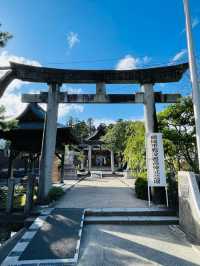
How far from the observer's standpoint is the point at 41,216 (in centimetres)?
590

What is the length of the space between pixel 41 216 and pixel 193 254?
155 inches

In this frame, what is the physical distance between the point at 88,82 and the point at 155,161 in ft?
13.4

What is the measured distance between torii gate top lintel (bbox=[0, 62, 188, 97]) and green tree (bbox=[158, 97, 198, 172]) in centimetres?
121

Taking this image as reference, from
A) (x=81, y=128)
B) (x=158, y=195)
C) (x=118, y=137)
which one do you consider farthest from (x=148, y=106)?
(x=81, y=128)

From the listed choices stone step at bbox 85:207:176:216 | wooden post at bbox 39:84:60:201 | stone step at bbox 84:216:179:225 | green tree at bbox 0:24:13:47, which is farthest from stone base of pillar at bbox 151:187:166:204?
green tree at bbox 0:24:13:47

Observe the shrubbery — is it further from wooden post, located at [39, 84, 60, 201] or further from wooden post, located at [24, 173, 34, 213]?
wooden post, located at [24, 173, 34, 213]

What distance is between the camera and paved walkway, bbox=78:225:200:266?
12.3 feet

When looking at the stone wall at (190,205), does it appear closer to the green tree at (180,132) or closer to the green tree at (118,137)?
the green tree at (180,132)

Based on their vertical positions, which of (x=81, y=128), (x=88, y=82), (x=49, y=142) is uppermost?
(x=81, y=128)

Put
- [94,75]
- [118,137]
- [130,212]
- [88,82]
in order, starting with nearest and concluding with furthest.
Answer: [130,212]
[94,75]
[88,82]
[118,137]

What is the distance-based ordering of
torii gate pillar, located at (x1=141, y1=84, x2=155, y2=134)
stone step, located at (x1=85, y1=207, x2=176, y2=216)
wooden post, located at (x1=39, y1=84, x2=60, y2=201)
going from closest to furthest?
1. stone step, located at (x1=85, y1=207, x2=176, y2=216)
2. wooden post, located at (x1=39, y1=84, x2=60, y2=201)
3. torii gate pillar, located at (x1=141, y1=84, x2=155, y2=134)

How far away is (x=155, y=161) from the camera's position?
23.4ft

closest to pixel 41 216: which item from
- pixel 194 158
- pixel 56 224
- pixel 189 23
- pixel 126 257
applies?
pixel 56 224

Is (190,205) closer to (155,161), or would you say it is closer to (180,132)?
(155,161)
